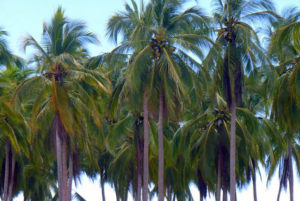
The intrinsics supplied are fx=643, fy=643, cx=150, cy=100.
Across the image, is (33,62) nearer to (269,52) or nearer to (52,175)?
(269,52)

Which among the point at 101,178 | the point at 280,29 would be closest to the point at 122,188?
the point at 101,178

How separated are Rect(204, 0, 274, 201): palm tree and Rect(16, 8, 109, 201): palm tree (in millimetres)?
5845

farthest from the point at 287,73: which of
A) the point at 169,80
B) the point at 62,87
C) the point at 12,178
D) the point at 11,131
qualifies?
the point at 12,178

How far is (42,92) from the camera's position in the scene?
30016 mm

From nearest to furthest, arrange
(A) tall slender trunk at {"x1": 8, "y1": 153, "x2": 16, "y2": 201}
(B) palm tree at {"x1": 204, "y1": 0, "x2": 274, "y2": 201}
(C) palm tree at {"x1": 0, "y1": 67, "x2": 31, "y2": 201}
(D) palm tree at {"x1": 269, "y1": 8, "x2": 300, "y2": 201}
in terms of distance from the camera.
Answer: (D) palm tree at {"x1": 269, "y1": 8, "x2": 300, "y2": 201}
(B) palm tree at {"x1": 204, "y1": 0, "x2": 274, "y2": 201}
(C) palm tree at {"x1": 0, "y1": 67, "x2": 31, "y2": 201}
(A) tall slender trunk at {"x1": 8, "y1": 153, "x2": 16, "y2": 201}

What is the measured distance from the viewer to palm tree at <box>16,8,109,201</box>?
29.7 meters

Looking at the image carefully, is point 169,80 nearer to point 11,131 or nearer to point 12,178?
point 11,131

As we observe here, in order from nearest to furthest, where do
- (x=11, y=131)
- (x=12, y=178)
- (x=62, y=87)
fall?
(x=62, y=87) → (x=11, y=131) → (x=12, y=178)

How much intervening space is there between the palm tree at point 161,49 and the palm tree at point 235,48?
1.06 metres

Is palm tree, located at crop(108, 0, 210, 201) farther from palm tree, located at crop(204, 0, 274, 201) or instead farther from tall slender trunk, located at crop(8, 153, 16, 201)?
tall slender trunk, located at crop(8, 153, 16, 201)

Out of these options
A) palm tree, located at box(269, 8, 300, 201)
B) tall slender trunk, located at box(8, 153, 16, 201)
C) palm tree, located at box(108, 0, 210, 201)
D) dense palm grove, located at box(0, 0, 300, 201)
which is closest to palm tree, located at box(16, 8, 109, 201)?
dense palm grove, located at box(0, 0, 300, 201)

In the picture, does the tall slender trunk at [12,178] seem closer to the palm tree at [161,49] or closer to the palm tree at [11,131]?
the palm tree at [11,131]

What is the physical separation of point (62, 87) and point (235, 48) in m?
8.29

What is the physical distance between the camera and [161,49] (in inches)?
1196
